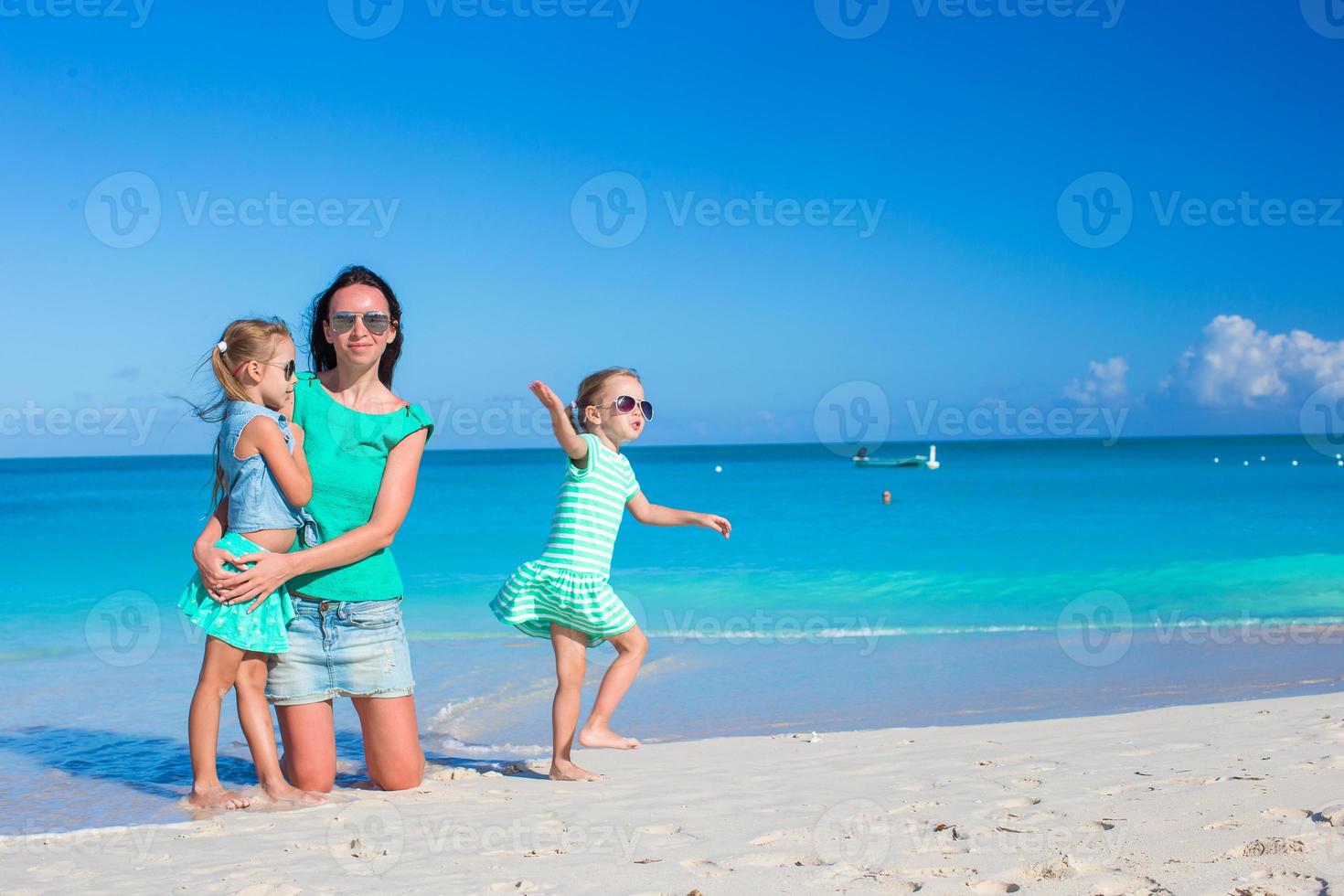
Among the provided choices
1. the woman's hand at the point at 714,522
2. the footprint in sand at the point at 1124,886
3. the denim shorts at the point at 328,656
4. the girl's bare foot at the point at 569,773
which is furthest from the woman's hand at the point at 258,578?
the footprint in sand at the point at 1124,886

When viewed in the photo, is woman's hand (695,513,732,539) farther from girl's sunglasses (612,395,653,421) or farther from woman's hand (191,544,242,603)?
woman's hand (191,544,242,603)

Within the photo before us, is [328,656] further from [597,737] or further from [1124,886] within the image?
[1124,886]

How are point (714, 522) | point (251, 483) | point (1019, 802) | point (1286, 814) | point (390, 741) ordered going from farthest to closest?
point (714, 522) → point (390, 741) → point (251, 483) → point (1019, 802) → point (1286, 814)

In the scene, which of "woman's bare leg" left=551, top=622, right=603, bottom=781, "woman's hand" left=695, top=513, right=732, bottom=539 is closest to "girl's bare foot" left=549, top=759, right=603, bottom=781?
"woman's bare leg" left=551, top=622, right=603, bottom=781

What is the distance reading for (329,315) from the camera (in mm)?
4441

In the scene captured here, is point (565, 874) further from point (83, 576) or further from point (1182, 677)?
point (83, 576)

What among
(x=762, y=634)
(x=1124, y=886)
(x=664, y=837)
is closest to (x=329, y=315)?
(x=664, y=837)

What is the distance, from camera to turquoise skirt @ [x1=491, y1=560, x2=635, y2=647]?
4.56m

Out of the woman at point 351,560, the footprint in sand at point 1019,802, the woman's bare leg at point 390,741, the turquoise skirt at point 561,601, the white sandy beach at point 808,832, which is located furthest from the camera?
the turquoise skirt at point 561,601

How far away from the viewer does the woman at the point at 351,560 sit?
14.1 feet

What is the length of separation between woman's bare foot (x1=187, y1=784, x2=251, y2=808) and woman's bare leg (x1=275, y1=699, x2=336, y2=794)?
0.80 feet

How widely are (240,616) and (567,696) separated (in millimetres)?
1373

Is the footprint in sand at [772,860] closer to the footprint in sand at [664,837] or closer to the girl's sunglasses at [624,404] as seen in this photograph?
the footprint in sand at [664,837]

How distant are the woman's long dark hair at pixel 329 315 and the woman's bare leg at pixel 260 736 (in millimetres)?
1276
